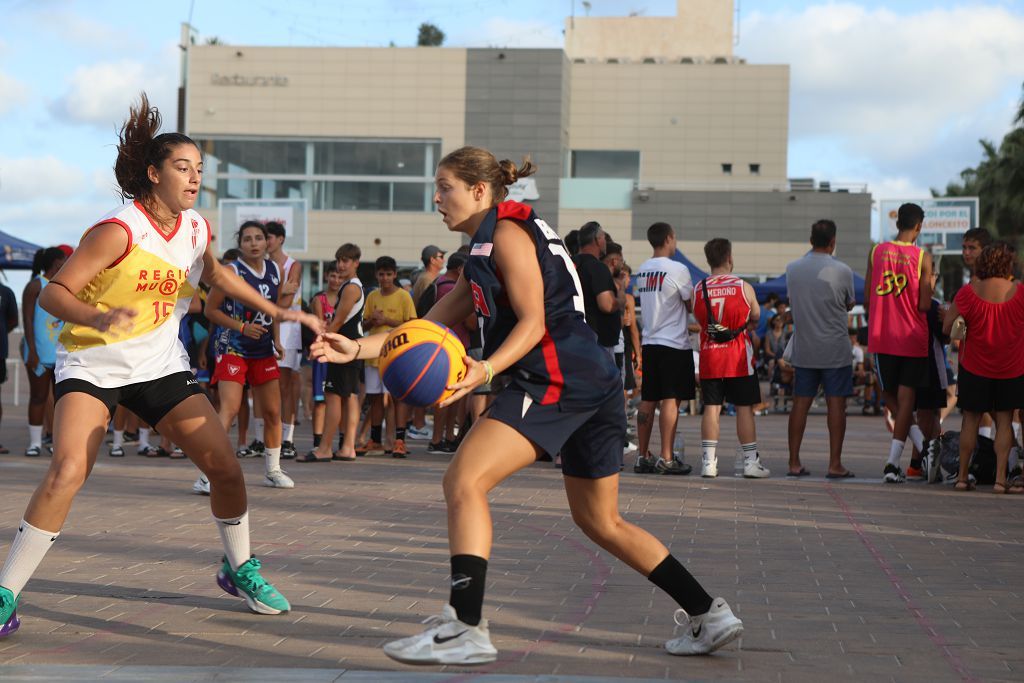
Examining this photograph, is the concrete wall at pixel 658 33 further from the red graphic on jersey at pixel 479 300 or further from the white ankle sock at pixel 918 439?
the red graphic on jersey at pixel 479 300

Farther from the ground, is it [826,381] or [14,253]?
[14,253]

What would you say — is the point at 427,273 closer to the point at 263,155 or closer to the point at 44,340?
the point at 44,340

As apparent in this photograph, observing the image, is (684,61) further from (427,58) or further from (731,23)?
(427,58)

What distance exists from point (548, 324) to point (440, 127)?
1993 inches

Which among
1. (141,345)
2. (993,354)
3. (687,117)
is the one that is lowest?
(993,354)

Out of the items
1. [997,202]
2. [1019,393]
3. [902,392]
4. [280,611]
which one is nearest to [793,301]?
[902,392]

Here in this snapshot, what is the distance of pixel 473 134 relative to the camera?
54406 mm

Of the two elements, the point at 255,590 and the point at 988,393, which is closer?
the point at 255,590

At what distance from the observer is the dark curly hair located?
Result: 11.0 meters

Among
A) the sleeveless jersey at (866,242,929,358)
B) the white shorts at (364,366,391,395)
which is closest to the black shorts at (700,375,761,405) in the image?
A: the sleeveless jersey at (866,242,929,358)

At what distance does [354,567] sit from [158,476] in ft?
17.0

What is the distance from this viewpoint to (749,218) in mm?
52062

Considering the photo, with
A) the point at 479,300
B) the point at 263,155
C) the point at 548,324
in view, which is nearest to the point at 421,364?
the point at 479,300

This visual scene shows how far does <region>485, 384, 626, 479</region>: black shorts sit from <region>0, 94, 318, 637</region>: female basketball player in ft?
3.32
